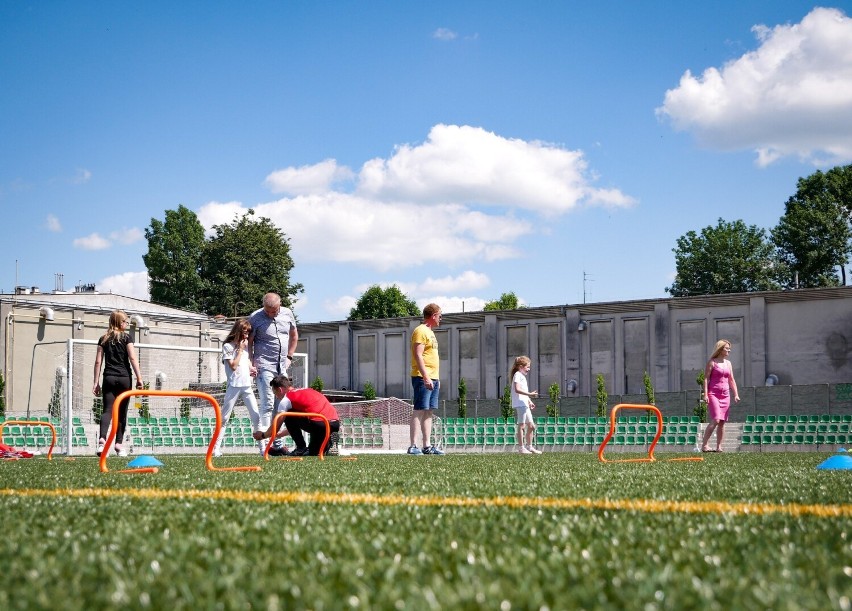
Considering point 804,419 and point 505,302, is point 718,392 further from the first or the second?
point 505,302

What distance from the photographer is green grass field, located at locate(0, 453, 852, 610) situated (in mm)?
2170

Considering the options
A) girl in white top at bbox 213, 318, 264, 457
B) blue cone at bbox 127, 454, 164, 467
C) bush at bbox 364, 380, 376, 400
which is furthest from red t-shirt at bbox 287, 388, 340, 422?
bush at bbox 364, 380, 376, 400

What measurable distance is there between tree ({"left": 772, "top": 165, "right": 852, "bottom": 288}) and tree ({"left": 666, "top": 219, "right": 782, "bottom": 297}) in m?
6.12

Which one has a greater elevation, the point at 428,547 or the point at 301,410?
the point at 301,410

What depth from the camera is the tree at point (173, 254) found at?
71.8 m

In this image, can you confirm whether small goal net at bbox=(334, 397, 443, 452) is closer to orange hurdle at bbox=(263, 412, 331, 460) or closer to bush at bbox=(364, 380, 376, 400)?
orange hurdle at bbox=(263, 412, 331, 460)

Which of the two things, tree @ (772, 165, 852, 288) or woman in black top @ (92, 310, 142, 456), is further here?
tree @ (772, 165, 852, 288)

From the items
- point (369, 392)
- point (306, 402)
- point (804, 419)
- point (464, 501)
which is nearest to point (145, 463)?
point (306, 402)

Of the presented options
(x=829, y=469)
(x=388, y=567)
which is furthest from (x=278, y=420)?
(x=388, y=567)

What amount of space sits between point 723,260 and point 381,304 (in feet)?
99.0

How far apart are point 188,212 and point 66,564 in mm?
74897

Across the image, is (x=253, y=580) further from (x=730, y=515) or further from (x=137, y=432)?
(x=137, y=432)

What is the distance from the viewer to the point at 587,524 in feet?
11.8

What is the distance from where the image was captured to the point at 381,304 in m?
84.6
